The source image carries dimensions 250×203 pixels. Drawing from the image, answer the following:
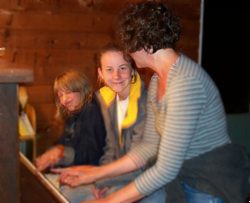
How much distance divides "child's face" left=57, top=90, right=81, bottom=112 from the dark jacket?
0.02 m

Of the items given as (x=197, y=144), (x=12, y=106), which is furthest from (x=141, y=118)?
(x=12, y=106)

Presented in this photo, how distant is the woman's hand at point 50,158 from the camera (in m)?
0.94

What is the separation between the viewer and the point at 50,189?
33.4 inches

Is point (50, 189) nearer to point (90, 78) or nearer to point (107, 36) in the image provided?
A: point (90, 78)

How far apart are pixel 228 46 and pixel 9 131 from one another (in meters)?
2.03

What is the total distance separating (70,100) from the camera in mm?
870

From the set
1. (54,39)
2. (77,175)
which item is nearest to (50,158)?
(77,175)

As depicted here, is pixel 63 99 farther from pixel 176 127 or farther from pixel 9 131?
pixel 9 131

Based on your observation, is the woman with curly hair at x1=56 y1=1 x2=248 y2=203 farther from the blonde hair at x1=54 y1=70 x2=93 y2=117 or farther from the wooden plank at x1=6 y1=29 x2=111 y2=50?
the wooden plank at x1=6 y1=29 x2=111 y2=50

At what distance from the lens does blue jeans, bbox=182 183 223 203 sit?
2.68 ft

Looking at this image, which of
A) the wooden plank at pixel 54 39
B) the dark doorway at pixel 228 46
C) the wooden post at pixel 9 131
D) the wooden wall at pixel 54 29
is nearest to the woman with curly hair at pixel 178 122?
the wooden post at pixel 9 131

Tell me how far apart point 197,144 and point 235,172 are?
3.6 inches

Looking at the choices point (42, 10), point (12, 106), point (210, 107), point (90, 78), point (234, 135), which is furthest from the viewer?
point (42, 10)

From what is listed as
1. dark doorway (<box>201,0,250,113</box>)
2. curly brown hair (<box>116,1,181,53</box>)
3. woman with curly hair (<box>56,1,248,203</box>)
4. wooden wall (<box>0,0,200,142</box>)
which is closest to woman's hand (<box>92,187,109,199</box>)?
woman with curly hair (<box>56,1,248,203</box>)
